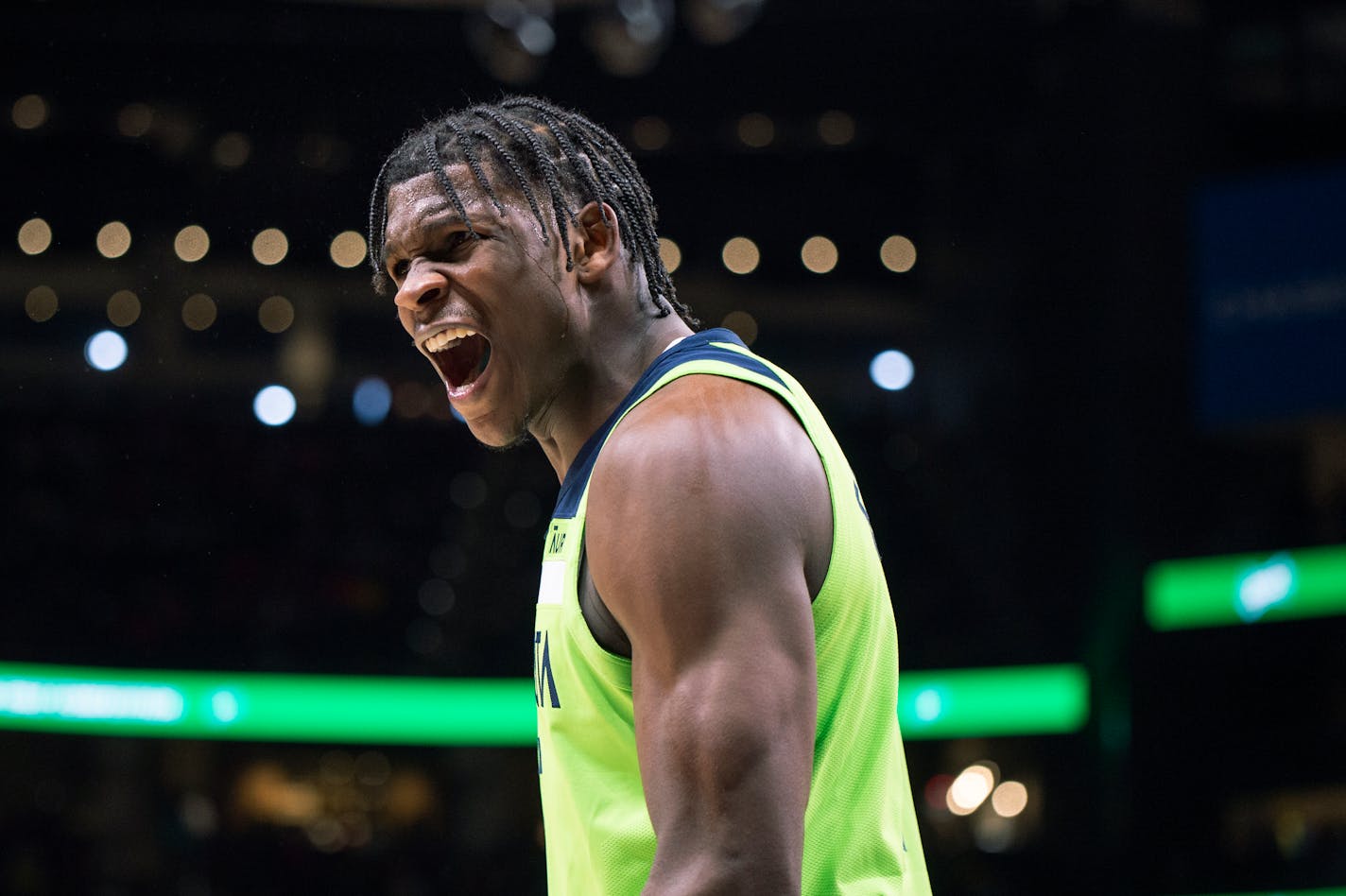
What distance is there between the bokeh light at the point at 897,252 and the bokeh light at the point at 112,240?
5.58m

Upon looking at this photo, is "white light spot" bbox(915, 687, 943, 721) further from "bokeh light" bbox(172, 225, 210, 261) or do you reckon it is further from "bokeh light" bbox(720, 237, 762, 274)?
"bokeh light" bbox(172, 225, 210, 261)

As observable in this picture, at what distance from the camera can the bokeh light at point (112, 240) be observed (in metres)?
9.55

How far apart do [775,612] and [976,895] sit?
10222 mm

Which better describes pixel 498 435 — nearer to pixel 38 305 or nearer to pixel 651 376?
pixel 651 376

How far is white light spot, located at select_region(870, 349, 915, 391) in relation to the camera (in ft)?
37.0

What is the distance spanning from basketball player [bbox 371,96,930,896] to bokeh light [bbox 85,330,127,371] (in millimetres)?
9539

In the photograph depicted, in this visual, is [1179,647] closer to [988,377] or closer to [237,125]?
[988,377]

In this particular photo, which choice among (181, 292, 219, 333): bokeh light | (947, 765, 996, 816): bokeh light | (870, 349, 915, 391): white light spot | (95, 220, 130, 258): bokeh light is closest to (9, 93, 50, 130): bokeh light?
(95, 220, 130, 258): bokeh light

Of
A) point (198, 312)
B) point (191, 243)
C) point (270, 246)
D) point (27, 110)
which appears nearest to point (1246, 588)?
point (270, 246)

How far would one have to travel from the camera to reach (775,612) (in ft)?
3.83

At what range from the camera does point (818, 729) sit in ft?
4.34

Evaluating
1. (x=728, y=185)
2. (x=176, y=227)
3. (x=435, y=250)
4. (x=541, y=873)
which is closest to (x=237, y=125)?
(x=176, y=227)

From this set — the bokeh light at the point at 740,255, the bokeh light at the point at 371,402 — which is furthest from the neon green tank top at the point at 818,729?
the bokeh light at the point at 740,255

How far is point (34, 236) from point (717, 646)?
37.2 feet
